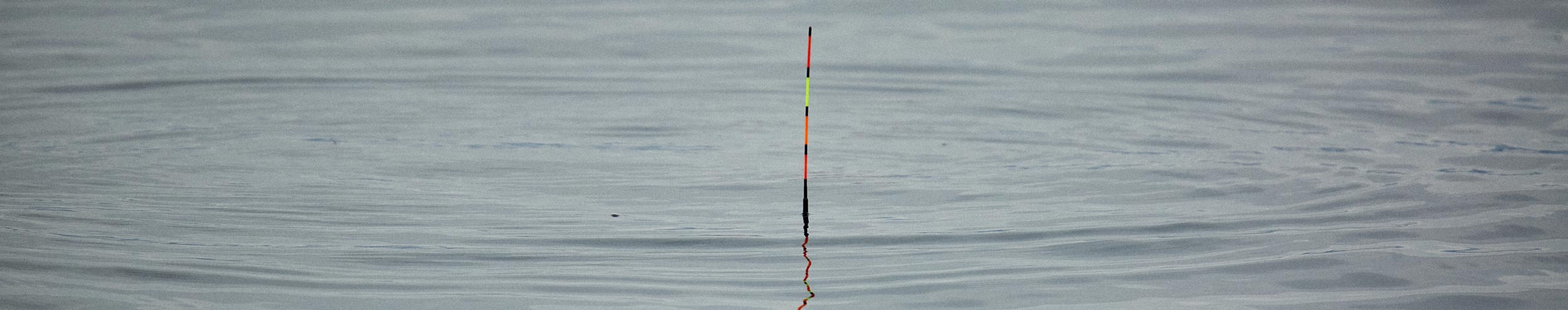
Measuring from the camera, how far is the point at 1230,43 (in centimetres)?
1141

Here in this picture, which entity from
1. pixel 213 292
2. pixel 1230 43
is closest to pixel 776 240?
pixel 213 292

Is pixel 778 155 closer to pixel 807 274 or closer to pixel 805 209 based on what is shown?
pixel 805 209

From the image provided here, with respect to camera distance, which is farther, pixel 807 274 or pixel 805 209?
pixel 805 209

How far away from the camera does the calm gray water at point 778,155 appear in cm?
498

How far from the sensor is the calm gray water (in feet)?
16.3

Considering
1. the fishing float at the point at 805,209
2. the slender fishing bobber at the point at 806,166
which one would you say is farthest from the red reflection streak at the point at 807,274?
the slender fishing bobber at the point at 806,166

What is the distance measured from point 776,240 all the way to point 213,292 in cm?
191

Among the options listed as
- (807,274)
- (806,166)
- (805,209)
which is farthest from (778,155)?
(807,274)

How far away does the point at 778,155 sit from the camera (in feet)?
24.4

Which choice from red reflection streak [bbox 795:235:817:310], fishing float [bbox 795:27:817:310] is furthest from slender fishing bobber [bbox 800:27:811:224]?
red reflection streak [bbox 795:235:817:310]

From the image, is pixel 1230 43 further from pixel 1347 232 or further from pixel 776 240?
pixel 776 240

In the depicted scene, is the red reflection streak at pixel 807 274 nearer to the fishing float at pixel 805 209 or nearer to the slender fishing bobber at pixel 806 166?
the fishing float at pixel 805 209

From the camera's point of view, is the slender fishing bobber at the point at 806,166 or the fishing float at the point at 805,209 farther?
the slender fishing bobber at the point at 806,166

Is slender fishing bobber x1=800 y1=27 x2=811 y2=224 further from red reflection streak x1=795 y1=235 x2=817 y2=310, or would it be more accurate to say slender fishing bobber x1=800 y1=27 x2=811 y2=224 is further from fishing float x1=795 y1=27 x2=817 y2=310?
red reflection streak x1=795 y1=235 x2=817 y2=310
